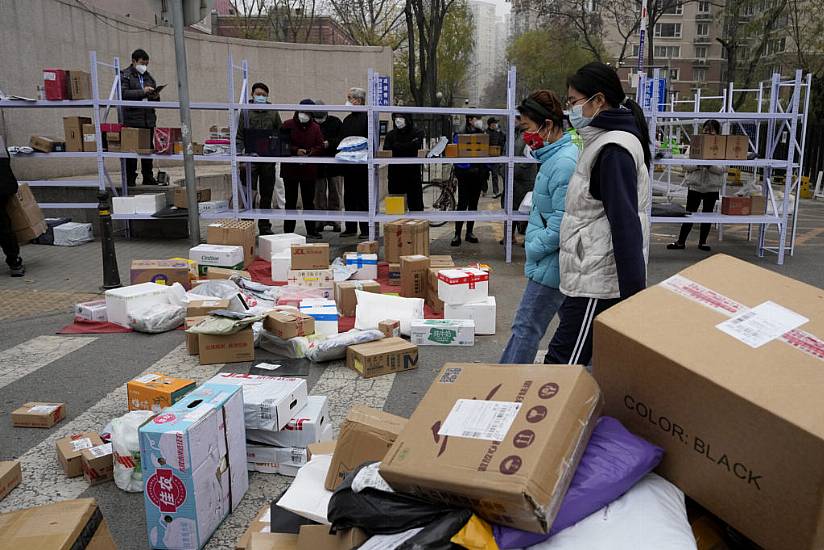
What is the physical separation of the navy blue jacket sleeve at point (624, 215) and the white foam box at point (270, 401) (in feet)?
5.79

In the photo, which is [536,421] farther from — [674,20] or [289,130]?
[674,20]

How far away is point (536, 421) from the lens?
188cm

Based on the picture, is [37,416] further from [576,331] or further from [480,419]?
[480,419]

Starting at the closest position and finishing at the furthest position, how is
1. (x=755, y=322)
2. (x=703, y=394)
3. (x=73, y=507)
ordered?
1. (x=703, y=394)
2. (x=755, y=322)
3. (x=73, y=507)

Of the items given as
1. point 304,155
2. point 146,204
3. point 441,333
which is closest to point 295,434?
point 441,333

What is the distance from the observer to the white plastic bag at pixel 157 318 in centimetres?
612

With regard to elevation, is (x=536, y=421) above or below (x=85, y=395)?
above

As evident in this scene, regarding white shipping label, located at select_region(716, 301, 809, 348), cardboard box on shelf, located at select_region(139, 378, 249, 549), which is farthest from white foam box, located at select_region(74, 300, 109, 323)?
white shipping label, located at select_region(716, 301, 809, 348)

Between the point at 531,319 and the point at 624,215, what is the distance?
3.53 ft

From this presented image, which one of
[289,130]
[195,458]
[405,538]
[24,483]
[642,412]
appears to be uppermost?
[289,130]

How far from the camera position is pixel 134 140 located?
10461mm

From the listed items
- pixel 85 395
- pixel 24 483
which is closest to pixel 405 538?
pixel 24 483

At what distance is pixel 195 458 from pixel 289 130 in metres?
8.24

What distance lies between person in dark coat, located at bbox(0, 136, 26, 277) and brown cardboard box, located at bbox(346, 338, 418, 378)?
5154 mm
